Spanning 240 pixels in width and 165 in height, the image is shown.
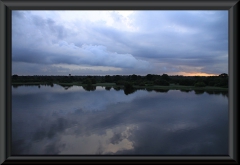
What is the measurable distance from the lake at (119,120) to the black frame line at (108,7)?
421mm

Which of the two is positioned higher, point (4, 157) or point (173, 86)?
point (173, 86)

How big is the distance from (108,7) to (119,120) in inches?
66.2

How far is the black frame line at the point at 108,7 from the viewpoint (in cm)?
106

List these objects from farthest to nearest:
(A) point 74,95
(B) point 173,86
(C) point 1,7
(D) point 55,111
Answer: (A) point 74,95
(D) point 55,111
(B) point 173,86
(C) point 1,7

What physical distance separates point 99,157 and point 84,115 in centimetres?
130

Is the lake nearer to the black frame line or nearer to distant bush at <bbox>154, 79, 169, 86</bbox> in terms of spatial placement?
distant bush at <bbox>154, 79, 169, 86</bbox>

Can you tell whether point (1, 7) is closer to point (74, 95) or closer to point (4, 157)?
point (4, 157)

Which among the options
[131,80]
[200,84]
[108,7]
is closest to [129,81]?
[131,80]

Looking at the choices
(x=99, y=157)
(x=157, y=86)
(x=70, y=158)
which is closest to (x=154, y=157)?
(x=99, y=157)

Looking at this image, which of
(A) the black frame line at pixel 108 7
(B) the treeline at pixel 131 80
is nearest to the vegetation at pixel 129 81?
(B) the treeline at pixel 131 80

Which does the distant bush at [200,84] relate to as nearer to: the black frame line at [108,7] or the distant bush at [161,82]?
the distant bush at [161,82]

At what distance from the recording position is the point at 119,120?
2416 millimetres

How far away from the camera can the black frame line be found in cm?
106
